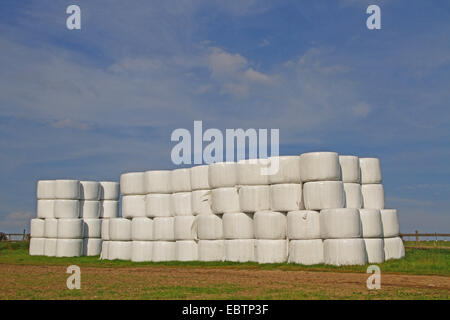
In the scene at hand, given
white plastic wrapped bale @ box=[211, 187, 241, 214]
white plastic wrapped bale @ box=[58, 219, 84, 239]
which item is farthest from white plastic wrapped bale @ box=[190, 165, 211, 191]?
white plastic wrapped bale @ box=[58, 219, 84, 239]

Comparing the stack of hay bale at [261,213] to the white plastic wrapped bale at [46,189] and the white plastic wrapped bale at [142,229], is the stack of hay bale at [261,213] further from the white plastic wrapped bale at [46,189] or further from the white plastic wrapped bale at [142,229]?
the white plastic wrapped bale at [46,189]

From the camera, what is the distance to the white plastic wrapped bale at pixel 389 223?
2031 centimetres

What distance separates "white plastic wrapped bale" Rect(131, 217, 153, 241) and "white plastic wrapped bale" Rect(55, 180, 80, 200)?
6188 millimetres

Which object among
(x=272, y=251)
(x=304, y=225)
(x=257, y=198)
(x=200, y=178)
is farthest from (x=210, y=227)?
(x=304, y=225)

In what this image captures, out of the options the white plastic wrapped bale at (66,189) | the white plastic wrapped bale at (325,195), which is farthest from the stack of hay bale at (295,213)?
the white plastic wrapped bale at (66,189)

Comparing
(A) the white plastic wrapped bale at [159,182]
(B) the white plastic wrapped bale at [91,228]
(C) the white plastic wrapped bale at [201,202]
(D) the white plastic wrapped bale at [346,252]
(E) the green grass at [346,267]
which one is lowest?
(E) the green grass at [346,267]

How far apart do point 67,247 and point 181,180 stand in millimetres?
9071

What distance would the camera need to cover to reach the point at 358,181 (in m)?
20.4

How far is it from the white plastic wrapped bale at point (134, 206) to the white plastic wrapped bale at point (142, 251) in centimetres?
156

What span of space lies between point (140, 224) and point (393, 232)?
465 inches

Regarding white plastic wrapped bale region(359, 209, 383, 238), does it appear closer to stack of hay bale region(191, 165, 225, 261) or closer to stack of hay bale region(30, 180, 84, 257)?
stack of hay bale region(191, 165, 225, 261)

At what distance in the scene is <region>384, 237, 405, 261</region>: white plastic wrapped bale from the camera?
65.6 feet

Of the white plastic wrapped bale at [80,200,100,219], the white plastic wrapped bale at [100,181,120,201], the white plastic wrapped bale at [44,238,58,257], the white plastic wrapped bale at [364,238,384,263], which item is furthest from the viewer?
the white plastic wrapped bale at [100,181,120,201]
